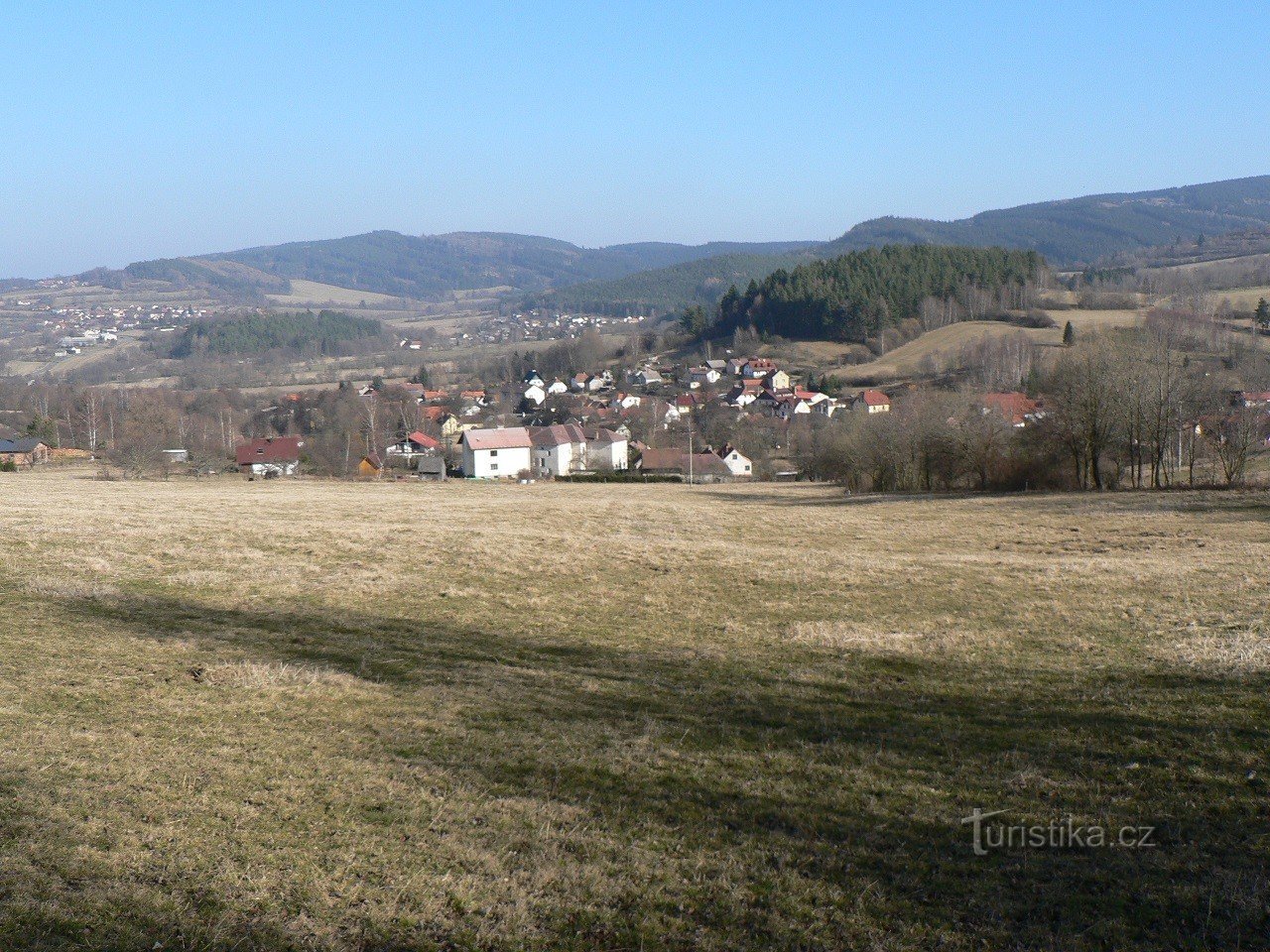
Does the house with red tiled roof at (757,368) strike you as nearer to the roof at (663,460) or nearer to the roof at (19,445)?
the roof at (663,460)

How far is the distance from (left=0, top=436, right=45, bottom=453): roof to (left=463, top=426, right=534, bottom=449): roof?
34368 mm

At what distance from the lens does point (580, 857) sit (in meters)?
7.03

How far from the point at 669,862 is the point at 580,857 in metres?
0.69

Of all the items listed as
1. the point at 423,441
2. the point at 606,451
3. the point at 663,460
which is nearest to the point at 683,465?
the point at 663,460

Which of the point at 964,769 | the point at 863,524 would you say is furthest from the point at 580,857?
the point at 863,524

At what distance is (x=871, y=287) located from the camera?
15738cm

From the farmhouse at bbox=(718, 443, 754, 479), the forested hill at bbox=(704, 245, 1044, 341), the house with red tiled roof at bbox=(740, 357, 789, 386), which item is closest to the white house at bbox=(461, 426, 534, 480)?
the farmhouse at bbox=(718, 443, 754, 479)

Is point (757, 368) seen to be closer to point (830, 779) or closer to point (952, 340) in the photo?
point (952, 340)

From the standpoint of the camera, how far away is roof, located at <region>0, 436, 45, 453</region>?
68.6 m

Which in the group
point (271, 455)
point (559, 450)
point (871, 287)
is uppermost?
point (871, 287)

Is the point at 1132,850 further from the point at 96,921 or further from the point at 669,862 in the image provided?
the point at 96,921

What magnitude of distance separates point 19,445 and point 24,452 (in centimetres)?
220

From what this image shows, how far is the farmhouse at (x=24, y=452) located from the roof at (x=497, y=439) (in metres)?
33.7

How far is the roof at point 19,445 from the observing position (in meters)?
68.6
